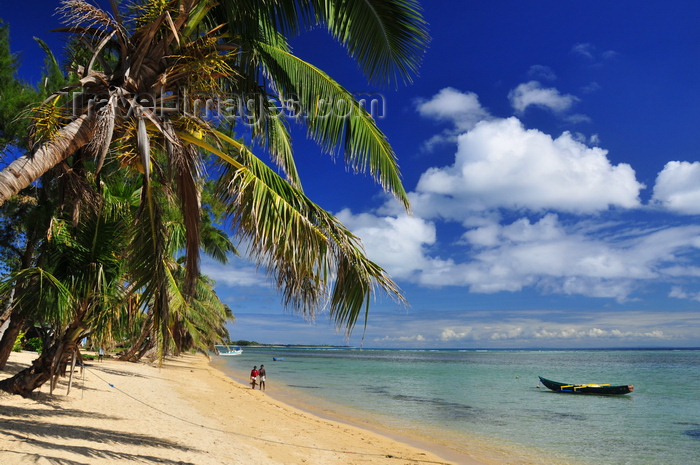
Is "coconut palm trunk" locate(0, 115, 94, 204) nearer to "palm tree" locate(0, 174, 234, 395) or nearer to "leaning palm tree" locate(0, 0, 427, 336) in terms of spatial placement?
"leaning palm tree" locate(0, 0, 427, 336)

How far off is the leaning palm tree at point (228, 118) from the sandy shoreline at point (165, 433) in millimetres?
2184

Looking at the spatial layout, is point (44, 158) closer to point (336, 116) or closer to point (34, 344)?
point (336, 116)

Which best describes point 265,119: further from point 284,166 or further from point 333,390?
point 333,390

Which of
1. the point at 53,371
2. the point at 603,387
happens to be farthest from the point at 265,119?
the point at 603,387

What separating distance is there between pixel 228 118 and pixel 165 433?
5.86 metres

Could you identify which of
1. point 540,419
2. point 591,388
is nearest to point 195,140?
point 540,419

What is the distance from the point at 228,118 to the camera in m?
4.99

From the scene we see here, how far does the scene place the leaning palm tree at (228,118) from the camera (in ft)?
12.7

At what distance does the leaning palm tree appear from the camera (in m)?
3.87

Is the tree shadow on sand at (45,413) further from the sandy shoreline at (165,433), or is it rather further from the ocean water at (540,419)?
the ocean water at (540,419)

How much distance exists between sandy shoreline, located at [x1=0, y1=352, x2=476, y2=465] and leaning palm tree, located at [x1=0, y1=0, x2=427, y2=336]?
2.18 meters

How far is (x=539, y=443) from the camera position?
12492 millimetres

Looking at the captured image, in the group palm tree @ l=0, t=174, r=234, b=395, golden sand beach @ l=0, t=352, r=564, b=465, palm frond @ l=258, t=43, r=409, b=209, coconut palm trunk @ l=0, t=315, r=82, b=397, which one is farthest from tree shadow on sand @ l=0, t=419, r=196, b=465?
palm frond @ l=258, t=43, r=409, b=209

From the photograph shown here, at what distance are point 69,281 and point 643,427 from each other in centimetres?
1792
